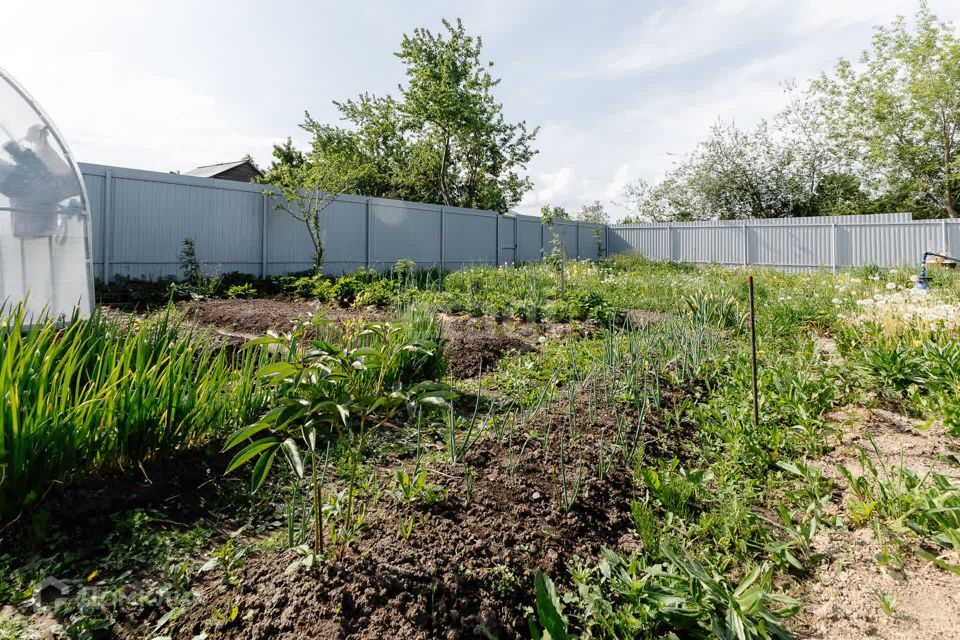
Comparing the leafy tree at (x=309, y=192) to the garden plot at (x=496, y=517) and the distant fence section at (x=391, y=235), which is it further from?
the garden plot at (x=496, y=517)

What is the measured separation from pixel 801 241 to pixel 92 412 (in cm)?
1738

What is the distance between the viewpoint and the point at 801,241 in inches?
590

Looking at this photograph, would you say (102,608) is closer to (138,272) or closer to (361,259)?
(138,272)

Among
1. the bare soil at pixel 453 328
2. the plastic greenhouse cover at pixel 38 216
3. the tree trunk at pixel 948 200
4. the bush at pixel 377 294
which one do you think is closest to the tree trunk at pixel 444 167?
the bush at pixel 377 294

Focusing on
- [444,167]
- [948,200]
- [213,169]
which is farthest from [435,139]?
[948,200]

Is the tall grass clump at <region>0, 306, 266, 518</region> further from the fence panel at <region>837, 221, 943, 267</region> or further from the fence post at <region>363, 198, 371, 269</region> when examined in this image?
the fence panel at <region>837, 221, 943, 267</region>

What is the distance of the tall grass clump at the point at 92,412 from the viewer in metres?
1.59

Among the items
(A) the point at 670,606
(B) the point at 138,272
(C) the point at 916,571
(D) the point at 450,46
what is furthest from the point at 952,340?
(D) the point at 450,46

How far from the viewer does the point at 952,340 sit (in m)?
3.18

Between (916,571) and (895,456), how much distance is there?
0.87 meters

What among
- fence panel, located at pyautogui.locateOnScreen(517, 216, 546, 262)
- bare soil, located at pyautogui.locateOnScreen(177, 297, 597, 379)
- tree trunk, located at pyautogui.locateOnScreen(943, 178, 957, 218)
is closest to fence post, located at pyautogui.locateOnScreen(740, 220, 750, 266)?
fence panel, located at pyautogui.locateOnScreen(517, 216, 546, 262)

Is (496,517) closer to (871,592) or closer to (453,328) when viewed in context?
(871,592)

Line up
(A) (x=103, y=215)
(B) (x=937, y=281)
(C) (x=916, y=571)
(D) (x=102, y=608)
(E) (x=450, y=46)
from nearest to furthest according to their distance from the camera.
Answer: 1. (D) (x=102, y=608)
2. (C) (x=916, y=571)
3. (B) (x=937, y=281)
4. (A) (x=103, y=215)
5. (E) (x=450, y=46)

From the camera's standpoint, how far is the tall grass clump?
1592 mm
